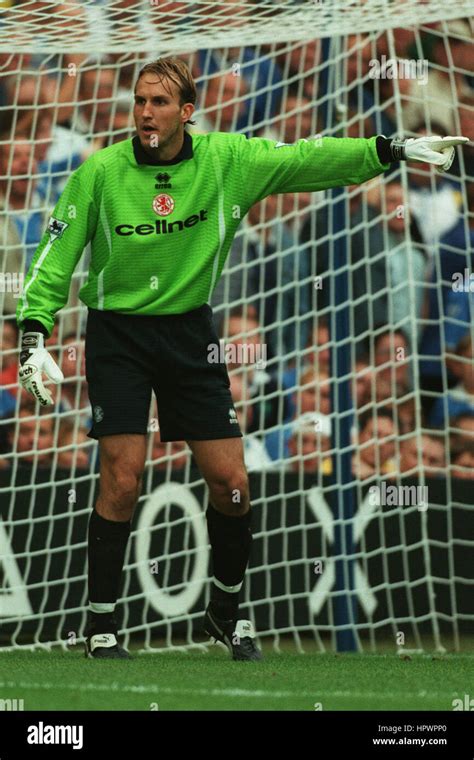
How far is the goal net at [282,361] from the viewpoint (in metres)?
5.68

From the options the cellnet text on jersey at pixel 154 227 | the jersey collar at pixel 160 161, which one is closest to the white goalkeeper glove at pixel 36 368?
the cellnet text on jersey at pixel 154 227

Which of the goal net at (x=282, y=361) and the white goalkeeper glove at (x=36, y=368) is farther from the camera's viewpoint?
the goal net at (x=282, y=361)

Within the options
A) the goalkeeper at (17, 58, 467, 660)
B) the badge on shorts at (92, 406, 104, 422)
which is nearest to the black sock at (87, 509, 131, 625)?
the goalkeeper at (17, 58, 467, 660)

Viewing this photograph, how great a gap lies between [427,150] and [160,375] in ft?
3.42

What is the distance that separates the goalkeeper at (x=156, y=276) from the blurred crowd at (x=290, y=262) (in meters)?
1.24

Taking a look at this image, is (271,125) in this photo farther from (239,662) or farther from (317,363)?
(239,662)

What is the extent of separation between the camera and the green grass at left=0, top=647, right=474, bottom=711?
345 cm

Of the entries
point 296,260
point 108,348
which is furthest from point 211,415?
point 296,260

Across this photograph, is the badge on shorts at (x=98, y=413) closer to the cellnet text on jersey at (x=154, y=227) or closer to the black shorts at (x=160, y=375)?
the black shorts at (x=160, y=375)

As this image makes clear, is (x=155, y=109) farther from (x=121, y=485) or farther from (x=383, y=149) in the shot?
(x=121, y=485)

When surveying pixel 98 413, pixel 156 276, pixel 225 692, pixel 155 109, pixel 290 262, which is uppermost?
pixel 290 262

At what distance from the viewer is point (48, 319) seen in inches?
173

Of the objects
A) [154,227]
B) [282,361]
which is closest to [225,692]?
[154,227]

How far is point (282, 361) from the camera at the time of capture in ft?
19.9
